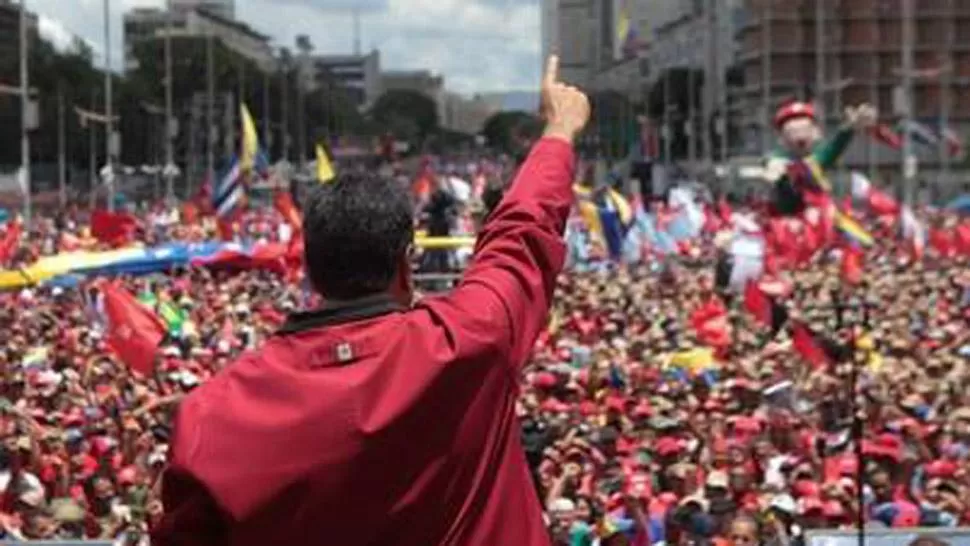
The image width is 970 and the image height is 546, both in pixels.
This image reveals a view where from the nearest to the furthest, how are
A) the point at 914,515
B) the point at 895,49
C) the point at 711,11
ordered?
the point at 914,515, the point at 711,11, the point at 895,49

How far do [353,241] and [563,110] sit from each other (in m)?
0.43

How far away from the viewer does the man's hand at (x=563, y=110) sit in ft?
9.59

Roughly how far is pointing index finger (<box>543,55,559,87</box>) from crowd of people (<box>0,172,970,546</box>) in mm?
770

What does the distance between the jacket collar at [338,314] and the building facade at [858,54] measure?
10060 cm

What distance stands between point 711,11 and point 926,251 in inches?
2563

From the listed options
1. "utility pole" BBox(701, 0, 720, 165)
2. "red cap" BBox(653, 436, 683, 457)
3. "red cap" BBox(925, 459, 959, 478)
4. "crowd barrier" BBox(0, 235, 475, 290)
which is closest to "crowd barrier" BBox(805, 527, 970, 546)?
"red cap" BBox(925, 459, 959, 478)

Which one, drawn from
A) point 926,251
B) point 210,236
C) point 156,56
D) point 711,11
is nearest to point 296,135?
point 156,56

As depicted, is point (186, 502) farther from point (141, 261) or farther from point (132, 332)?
point (141, 261)

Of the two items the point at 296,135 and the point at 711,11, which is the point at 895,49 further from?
the point at 296,135

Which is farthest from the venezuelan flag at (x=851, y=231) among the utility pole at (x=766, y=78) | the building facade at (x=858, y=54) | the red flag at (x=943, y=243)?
the building facade at (x=858, y=54)

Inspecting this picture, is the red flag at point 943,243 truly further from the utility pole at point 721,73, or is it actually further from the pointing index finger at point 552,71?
the utility pole at point 721,73

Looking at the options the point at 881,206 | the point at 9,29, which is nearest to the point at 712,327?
the point at 881,206

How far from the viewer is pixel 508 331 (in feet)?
8.55

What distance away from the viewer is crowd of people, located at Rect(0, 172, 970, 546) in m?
9.51
